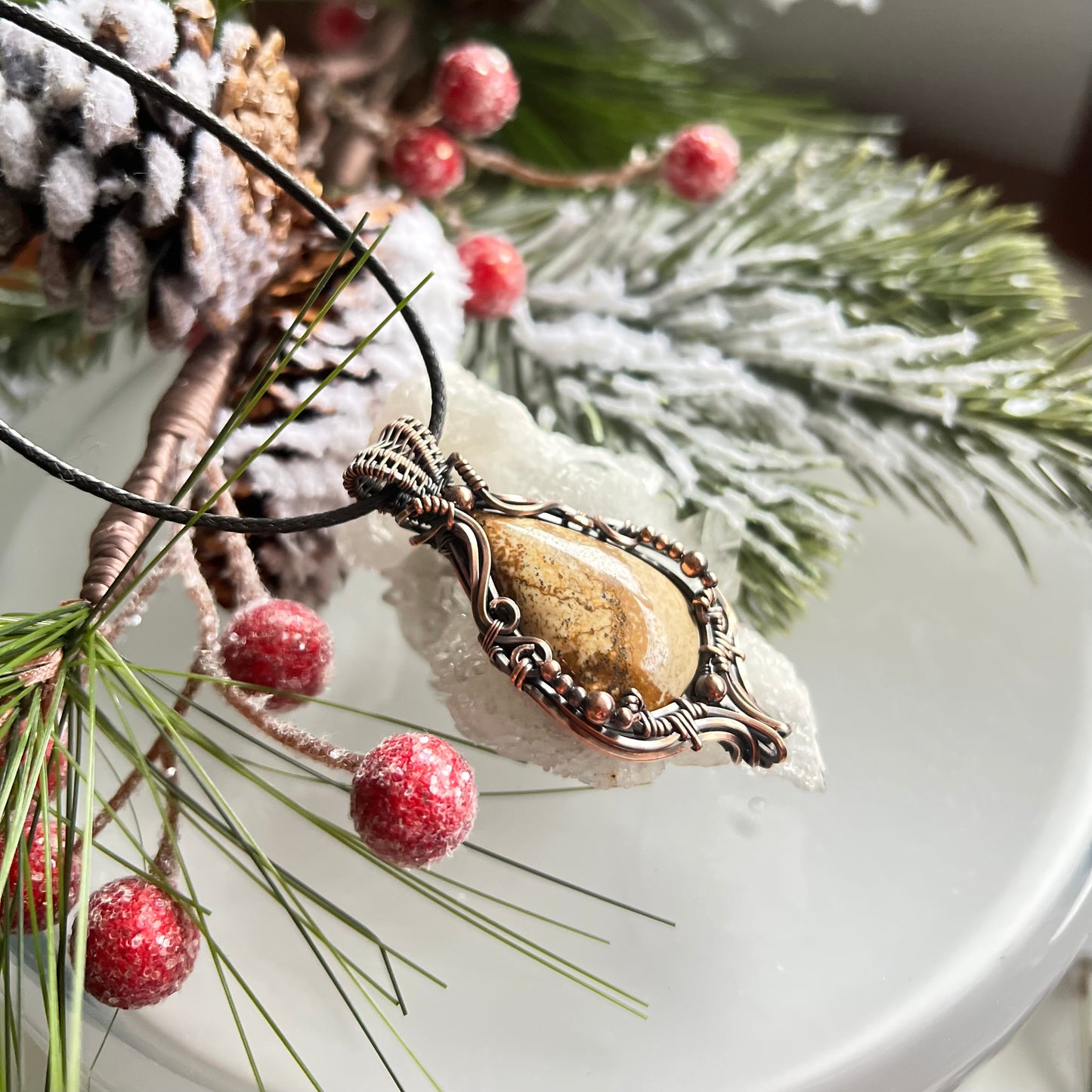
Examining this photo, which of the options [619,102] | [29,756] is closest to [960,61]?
[619,102]

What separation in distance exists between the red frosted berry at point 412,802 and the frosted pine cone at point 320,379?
15cm

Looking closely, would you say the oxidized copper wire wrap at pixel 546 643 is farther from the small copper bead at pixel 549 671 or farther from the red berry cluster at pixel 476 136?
the red berry cluster at pixel 476 136

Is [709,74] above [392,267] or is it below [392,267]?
above

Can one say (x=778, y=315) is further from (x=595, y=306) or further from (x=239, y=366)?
(x=239, y=366)

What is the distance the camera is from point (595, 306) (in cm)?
58

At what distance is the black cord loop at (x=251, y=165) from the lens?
0.36m

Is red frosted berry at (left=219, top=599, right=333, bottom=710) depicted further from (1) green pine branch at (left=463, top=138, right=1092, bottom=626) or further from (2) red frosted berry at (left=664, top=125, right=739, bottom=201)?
(2) red frosted berry at (left=664, top=125, right=739, bottom=201)

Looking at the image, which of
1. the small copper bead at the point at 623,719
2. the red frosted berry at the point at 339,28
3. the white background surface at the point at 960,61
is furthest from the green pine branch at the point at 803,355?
the white background surface at the point at 960,61

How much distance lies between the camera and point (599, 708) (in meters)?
0.42

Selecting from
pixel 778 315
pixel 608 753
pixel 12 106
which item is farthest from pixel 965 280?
pixel 12 106

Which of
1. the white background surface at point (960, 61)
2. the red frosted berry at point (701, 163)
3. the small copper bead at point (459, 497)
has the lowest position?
the small copper bead at point (459, 497)

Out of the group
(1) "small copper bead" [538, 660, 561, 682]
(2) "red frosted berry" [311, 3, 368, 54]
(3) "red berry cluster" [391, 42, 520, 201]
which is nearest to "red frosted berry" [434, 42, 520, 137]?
(3) "red berry cluster" [391, 42, 520, 201]

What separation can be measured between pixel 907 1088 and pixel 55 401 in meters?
0.60

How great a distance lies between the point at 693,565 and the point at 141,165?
288 mm
